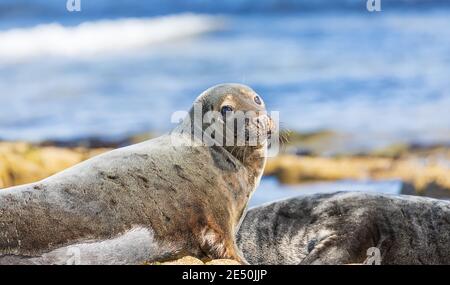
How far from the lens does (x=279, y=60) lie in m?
19.0

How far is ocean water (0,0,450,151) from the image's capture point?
1590 cm

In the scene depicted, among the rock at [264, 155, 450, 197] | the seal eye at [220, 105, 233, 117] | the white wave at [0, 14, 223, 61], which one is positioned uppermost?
the seal eye at [220, 105, 233, 117]

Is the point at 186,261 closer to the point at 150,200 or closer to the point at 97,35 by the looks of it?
the point at 150,200

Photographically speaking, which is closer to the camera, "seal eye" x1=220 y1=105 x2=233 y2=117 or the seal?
the seal

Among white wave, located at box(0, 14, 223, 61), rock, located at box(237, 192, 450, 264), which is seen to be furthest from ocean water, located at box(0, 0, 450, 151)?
rock, located at box(237, 192, 450, 264)

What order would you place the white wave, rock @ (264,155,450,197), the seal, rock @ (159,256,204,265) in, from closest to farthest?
the seal → rock @ (159,256,204,265) → rock @ (264,155,450,197) → the white wave

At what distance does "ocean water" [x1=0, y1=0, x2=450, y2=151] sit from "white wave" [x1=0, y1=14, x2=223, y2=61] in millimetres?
29

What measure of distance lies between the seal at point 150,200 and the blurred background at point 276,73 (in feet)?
21.7

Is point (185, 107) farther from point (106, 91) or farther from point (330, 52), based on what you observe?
point (330, 52)

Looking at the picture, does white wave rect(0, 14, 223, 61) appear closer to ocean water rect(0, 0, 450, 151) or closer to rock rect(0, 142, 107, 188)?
ocean water rect(0, 0, 450, 151)

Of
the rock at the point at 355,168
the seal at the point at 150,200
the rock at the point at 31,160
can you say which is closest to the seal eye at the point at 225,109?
the seal at the point at 150,200

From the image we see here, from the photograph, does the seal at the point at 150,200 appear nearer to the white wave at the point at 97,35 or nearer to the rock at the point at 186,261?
the rock at the point at 186,261
